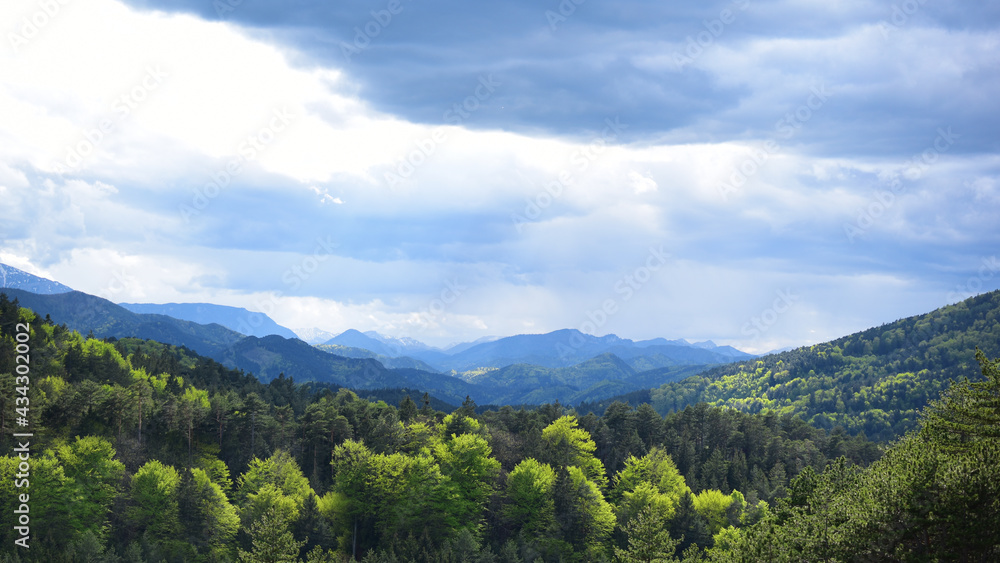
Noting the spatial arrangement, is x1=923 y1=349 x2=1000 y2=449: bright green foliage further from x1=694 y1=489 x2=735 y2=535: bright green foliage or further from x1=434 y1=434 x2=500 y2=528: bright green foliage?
x1=434 y1=434 x2=500 y2=528: bright green foliage

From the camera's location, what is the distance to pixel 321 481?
115 meters

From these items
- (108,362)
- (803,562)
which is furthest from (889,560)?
(108,362)

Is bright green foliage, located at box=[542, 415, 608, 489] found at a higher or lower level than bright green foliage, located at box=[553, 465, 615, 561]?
higher

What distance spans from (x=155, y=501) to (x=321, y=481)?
94.8 ft

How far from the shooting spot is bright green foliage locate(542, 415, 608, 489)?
118 m

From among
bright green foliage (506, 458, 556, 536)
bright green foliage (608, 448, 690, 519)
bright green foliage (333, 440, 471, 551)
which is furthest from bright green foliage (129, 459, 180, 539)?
bright green foliage (608, 448, 690, 519)

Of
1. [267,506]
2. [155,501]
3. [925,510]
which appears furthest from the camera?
[155,501]

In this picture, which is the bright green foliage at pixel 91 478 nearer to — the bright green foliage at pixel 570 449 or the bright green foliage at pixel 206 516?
the bright green foliage at pixel 206 516

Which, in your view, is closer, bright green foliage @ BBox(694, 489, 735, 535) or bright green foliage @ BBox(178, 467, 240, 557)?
bright green foliage @ BBox(178, 467, 240, 557)

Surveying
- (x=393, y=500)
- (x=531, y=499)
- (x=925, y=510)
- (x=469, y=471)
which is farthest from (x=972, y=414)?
(x=393, y=500)

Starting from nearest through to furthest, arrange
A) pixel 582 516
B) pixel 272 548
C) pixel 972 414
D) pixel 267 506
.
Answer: pixel 972 414
pixel 272 548
pixel 267 506
pixel 582 516

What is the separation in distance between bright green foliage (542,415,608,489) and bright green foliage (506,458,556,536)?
1332 cm

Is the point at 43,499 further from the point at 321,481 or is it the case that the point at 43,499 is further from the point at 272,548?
the point at 272,548

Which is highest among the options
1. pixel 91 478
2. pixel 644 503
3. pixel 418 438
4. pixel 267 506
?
pixel 418 438
